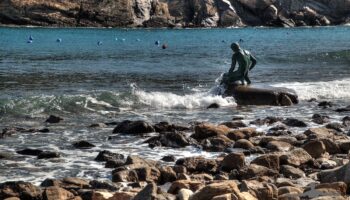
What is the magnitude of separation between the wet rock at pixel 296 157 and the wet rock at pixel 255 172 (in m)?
0.90

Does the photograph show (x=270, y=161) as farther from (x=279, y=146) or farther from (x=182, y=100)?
(x=182, y=100)

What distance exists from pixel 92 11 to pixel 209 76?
401 feet

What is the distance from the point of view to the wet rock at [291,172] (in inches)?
518

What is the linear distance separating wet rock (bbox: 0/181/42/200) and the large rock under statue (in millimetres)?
14910

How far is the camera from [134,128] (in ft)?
61.8

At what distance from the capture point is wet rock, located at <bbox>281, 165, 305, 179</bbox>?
1315 centimetres

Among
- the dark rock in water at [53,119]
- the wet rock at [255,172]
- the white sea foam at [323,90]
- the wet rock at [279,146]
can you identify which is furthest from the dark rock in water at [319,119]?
the dark rock in water at [53,119]

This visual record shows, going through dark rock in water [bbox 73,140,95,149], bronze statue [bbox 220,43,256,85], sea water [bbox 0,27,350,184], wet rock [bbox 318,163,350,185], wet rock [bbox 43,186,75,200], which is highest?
bronze statue [bbox 220,43,256,85]

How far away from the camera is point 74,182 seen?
12453 millimetres

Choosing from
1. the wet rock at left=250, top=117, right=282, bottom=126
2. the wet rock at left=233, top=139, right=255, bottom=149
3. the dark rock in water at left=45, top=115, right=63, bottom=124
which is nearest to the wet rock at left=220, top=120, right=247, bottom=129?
the wet rock at left=250, top=117, right=282, bottom=126

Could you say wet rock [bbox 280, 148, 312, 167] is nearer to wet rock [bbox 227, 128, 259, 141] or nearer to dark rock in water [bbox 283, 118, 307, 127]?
wet rock [bbox 227, 128, 259, 141]

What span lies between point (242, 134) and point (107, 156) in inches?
176

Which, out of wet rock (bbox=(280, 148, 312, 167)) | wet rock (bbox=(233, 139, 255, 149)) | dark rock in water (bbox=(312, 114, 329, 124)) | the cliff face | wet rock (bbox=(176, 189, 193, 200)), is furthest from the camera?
the cliff face

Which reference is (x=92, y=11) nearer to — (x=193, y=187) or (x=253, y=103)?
(x=253, y=103)
